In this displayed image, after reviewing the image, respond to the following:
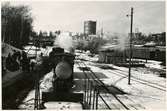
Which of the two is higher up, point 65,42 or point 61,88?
point 65,42

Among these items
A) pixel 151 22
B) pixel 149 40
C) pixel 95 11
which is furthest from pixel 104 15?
pixel 149 40

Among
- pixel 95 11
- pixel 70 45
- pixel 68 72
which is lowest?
pixel 68 72

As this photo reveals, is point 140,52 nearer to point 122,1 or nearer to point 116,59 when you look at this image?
point 116,59

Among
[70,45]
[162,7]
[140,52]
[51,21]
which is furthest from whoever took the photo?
[140,52]

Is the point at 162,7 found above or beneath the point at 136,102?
above

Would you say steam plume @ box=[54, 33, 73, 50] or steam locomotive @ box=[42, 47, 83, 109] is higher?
steam plume @ box=[54, 33, 73, 50]

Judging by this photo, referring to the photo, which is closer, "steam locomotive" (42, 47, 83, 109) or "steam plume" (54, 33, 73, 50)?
→ "steam locomotive" (42, 47, 83, 109)

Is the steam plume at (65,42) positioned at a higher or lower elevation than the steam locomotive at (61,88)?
higher

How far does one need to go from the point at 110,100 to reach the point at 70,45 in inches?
483

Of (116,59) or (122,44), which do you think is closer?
(116,59)

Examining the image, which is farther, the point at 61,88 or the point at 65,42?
the point at 65,42

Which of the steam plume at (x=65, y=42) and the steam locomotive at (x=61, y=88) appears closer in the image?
the steam locomotive at (x=61, y=88)

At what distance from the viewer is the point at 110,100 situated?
42.5 ft

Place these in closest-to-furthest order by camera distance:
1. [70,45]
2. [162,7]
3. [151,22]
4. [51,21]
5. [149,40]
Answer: [162,7], [51,21], [151,22], [70,45], [149,40]
